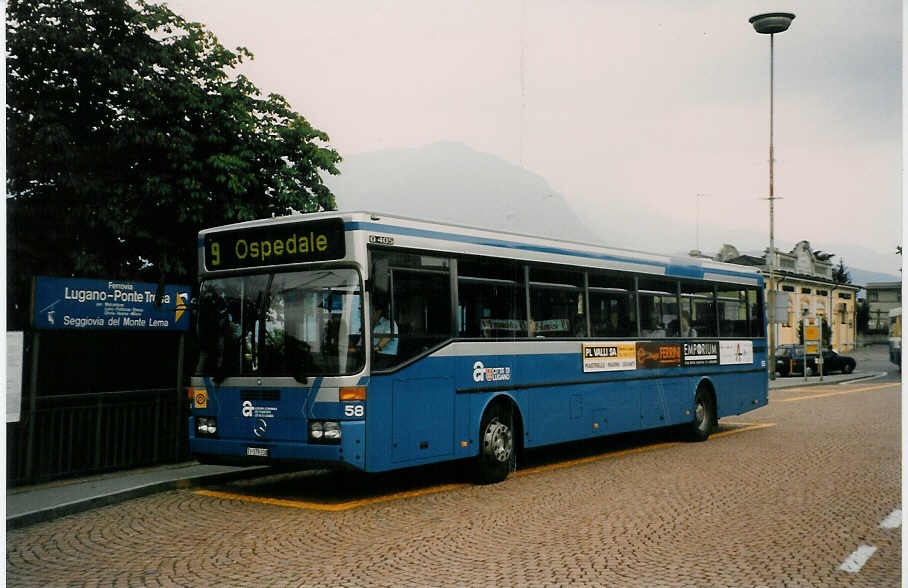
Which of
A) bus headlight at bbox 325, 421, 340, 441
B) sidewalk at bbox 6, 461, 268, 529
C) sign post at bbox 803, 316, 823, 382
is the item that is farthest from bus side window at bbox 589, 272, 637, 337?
sign post at bbox 803, 316, 823, 382

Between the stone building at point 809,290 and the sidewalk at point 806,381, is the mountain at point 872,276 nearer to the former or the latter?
the sidewalk at point 806,381

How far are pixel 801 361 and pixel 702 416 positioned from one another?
105 ft

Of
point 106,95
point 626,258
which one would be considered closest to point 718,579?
point 626,258

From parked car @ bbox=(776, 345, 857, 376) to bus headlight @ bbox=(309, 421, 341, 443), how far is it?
3854cm

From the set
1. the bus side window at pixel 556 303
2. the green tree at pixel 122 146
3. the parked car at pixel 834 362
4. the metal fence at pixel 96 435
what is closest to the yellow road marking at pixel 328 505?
the metal fence at pixel 96 435

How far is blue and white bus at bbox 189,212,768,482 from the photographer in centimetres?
959

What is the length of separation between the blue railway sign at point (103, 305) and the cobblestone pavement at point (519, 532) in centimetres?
234

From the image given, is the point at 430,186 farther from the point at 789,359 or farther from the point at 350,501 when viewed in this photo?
the point at 789,359

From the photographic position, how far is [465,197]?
20078 millimetres

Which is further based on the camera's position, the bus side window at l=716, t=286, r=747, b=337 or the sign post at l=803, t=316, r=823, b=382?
the sign post at l=803, t=316, r=823, b=382

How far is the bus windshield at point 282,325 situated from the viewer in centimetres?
953

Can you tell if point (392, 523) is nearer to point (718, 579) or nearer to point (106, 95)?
point (718, 579)

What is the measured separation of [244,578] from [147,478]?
188 inches

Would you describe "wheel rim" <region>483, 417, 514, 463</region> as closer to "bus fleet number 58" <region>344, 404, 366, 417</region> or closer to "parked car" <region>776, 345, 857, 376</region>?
"bus fleet number 58" <region>344, 404, 366, 417</region>
